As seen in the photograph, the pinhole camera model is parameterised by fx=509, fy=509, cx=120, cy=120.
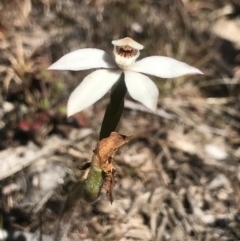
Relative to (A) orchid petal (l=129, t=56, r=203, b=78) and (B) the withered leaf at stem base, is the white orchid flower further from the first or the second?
(B) the withered leaf at stem base

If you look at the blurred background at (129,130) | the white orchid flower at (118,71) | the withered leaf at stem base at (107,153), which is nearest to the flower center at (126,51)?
the white orchid flower at (118,71)

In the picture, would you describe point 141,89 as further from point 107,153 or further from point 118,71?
point 107,153

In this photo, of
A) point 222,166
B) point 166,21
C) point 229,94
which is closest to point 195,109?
point 229,94

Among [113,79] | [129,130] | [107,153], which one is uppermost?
[113,79]

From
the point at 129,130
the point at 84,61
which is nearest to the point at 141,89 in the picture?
the point at 84,61

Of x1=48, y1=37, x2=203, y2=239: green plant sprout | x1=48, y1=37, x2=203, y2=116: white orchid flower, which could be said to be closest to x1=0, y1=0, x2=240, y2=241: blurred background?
x1=48, y1=37, x2=203, y2=239: green plant sprout

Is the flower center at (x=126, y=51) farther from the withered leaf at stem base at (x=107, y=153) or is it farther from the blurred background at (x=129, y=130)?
the blurred background at (x=129, y=130)

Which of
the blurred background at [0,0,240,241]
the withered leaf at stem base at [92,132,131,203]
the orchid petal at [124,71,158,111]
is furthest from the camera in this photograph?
the blurred background at [0,0,240,241]
